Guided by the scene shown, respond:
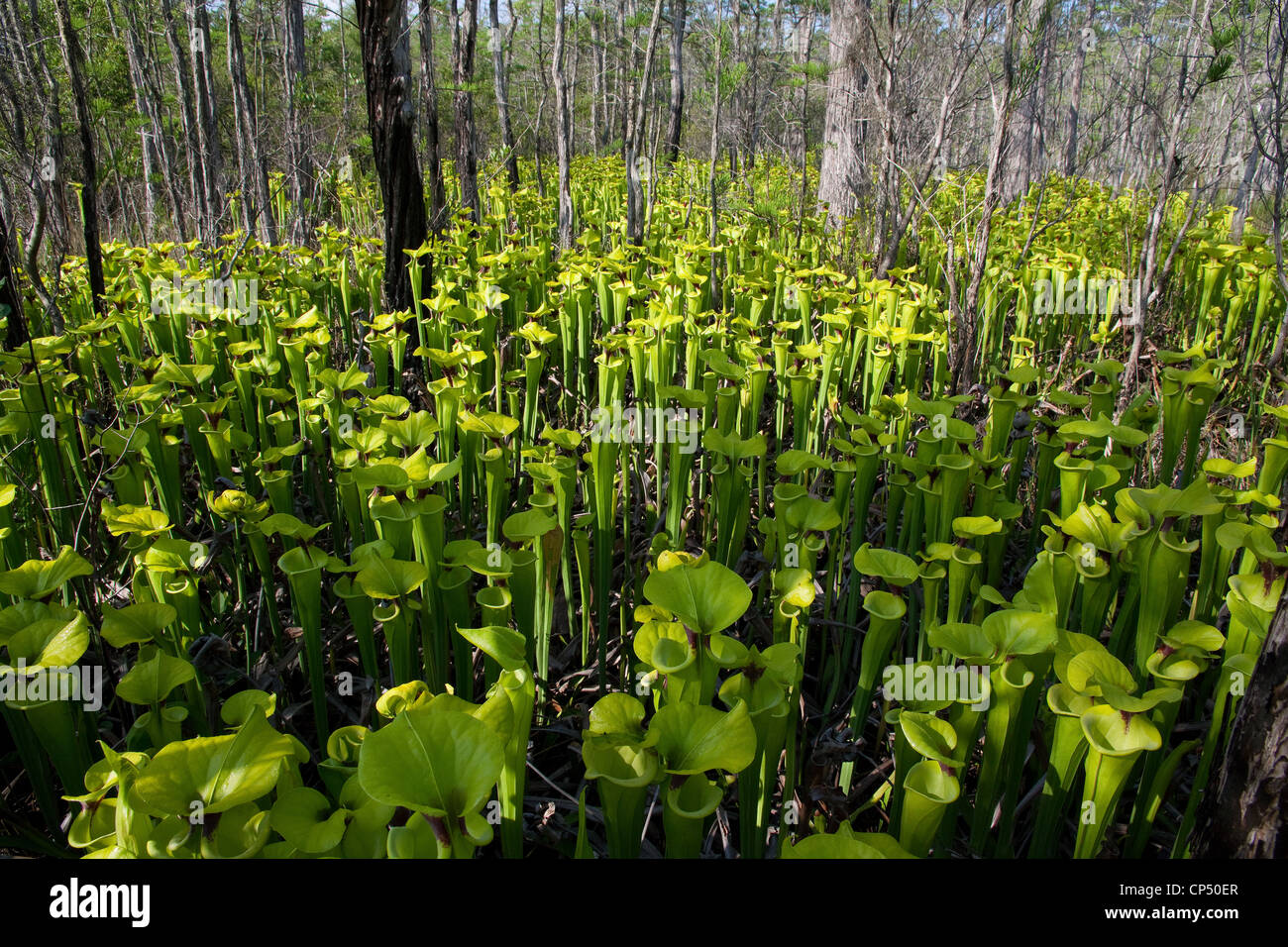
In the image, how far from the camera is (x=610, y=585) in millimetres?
2082

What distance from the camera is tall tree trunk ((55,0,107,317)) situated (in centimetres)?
295

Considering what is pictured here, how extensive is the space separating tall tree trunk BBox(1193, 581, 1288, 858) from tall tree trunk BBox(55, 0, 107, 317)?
3.65m

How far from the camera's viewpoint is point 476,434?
193cm

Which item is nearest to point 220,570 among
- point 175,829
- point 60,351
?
point 60,351

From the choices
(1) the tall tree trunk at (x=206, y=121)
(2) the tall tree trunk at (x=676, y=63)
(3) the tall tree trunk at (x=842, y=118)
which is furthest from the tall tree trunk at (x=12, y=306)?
(2) the tall tree trunk at (x=676, y=63)

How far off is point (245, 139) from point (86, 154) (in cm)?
186

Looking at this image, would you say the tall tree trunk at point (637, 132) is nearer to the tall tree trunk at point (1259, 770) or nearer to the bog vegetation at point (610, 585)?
the bog vegetation at point (610, 585)

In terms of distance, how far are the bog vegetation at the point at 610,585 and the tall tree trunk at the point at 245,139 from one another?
4.46 ft

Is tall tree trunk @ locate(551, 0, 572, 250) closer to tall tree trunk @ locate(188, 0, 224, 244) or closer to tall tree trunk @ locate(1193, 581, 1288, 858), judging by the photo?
tall tree trunk @ locate(188, 0, 224, 244)

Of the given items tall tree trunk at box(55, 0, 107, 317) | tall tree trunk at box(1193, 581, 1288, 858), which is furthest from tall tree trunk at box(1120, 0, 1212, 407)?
tall tree trunk at box(55, 0, 107, 317)

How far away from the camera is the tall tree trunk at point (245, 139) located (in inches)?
176

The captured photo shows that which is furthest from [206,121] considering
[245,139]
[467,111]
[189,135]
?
[467,111]

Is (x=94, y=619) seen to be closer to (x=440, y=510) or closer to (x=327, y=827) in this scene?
(x=440, y=510)

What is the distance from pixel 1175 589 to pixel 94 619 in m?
2.14
